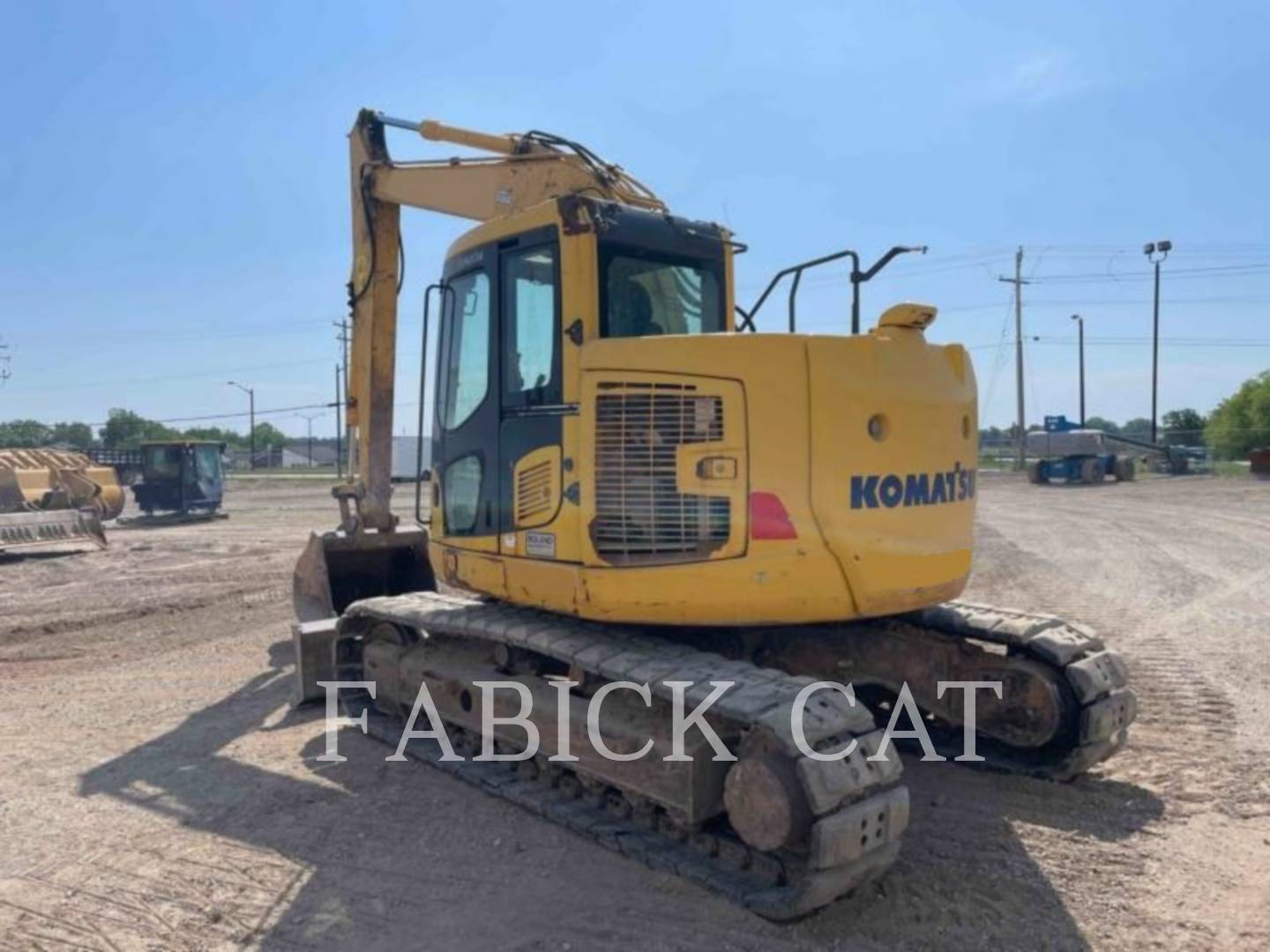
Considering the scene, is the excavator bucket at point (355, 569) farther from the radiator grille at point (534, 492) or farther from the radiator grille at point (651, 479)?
the radiator grille at point (651, 479)

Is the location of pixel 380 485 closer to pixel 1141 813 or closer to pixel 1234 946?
pixel 1141 813

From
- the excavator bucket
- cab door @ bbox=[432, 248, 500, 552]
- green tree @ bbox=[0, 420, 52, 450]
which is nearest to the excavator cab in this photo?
the excavator bucket

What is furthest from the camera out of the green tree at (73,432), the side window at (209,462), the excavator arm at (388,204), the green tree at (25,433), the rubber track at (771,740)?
the green tree at (73,432)

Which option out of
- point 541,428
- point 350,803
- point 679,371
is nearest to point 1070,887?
point 679,371

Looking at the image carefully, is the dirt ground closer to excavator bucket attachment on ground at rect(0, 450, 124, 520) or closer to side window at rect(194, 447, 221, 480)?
excavator bucket attachment on ground at rect(0, 450, 124, 520)

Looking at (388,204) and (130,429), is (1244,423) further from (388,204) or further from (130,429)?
(130,429)

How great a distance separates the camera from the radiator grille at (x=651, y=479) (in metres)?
4.45

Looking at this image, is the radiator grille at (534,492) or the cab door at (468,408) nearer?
the radiator grille at (534,492)

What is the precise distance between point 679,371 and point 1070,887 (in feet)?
8.97

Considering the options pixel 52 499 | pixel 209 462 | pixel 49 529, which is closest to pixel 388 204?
pixel 49 529

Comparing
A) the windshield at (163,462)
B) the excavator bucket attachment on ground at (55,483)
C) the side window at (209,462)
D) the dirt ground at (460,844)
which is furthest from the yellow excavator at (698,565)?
the side window at (209,462)

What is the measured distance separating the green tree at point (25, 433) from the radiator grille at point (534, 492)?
88417mm

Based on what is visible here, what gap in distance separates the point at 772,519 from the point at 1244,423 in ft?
174

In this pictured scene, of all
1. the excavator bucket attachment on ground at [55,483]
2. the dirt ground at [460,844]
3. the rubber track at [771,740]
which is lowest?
the dirt ground at [460,844]
